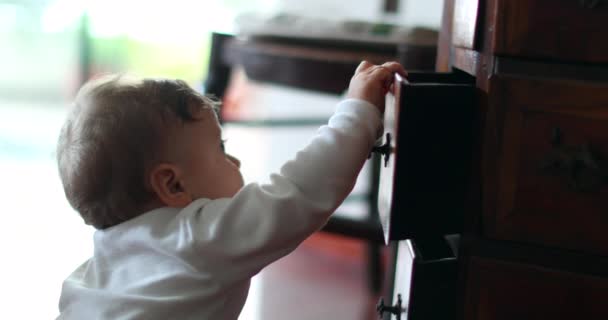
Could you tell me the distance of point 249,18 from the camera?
4.33 feet

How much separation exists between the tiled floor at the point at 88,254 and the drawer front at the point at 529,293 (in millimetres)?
833

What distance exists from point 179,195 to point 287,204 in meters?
0.13

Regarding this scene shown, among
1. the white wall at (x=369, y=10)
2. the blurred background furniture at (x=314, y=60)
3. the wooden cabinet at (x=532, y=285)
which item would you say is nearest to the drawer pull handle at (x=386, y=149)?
the wooden cabinet at (x=532, y=285)

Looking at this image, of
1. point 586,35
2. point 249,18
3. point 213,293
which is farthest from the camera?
point 249,18

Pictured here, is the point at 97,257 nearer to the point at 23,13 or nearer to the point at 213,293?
the point at 213,293

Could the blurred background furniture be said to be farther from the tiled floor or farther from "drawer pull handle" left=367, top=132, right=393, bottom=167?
"drawer pull handle" left=367, top=132, right=393, bottom=167

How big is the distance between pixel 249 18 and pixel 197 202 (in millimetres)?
729

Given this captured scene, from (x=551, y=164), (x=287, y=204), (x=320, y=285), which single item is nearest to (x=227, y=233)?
(x=287, y=204)

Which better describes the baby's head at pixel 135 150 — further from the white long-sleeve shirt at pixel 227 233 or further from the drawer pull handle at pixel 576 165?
the drawer pull handle at pixel 576 165

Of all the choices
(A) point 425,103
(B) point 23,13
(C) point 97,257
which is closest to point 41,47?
(B) point 23,13

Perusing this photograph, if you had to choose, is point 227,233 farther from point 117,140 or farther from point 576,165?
point 576,165

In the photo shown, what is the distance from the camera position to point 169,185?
26.6 inches

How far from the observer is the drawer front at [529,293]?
1.82 ft

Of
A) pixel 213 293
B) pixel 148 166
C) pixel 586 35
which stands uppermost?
pixel 586 35
